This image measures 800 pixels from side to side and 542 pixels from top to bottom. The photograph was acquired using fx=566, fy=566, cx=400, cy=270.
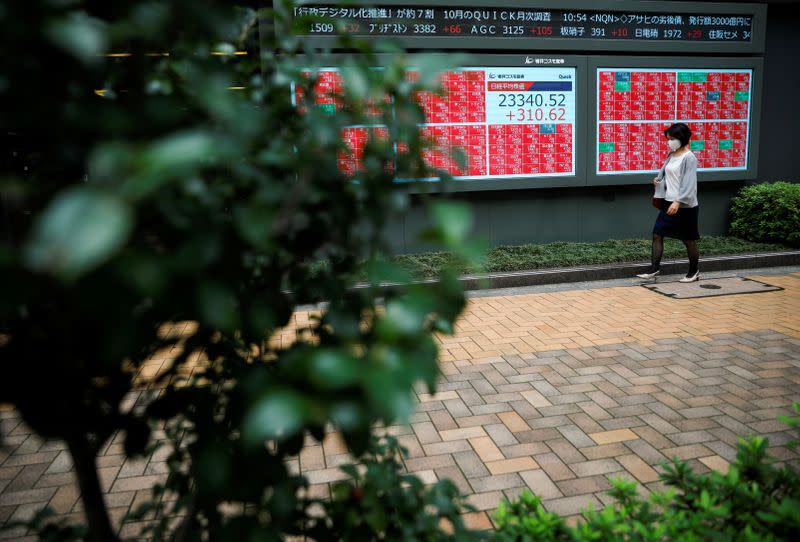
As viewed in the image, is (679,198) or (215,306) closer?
(215,306)

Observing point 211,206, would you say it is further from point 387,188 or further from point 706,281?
point 706,281

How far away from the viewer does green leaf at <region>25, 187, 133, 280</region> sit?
0.52 m

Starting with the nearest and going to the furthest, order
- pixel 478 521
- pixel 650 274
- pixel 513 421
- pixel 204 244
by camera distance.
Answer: pixel 204 244 → pixel 478 521 → pixel 513 421 → pixel 650 274

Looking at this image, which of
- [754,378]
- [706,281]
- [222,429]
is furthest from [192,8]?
[706,281]

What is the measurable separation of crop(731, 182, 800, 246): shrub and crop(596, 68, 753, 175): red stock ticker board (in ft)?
2.01

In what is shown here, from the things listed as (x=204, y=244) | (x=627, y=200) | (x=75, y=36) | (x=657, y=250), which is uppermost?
(x=75, y=36)

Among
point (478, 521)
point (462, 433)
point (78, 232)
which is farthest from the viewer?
point (462, 433)

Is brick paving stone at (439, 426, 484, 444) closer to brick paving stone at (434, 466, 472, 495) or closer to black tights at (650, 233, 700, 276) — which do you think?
brick paving stone at (434, 466, 472, 495)

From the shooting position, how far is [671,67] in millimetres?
8914

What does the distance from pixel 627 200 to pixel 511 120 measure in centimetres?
244

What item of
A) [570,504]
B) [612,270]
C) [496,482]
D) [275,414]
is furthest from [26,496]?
[612,270]

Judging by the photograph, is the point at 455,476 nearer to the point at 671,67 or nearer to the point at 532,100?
the point at 532,100

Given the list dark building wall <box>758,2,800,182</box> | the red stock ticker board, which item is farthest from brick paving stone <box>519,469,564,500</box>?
dark building wall <box>758,2,800,182</box>

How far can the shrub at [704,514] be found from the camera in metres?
1.78
